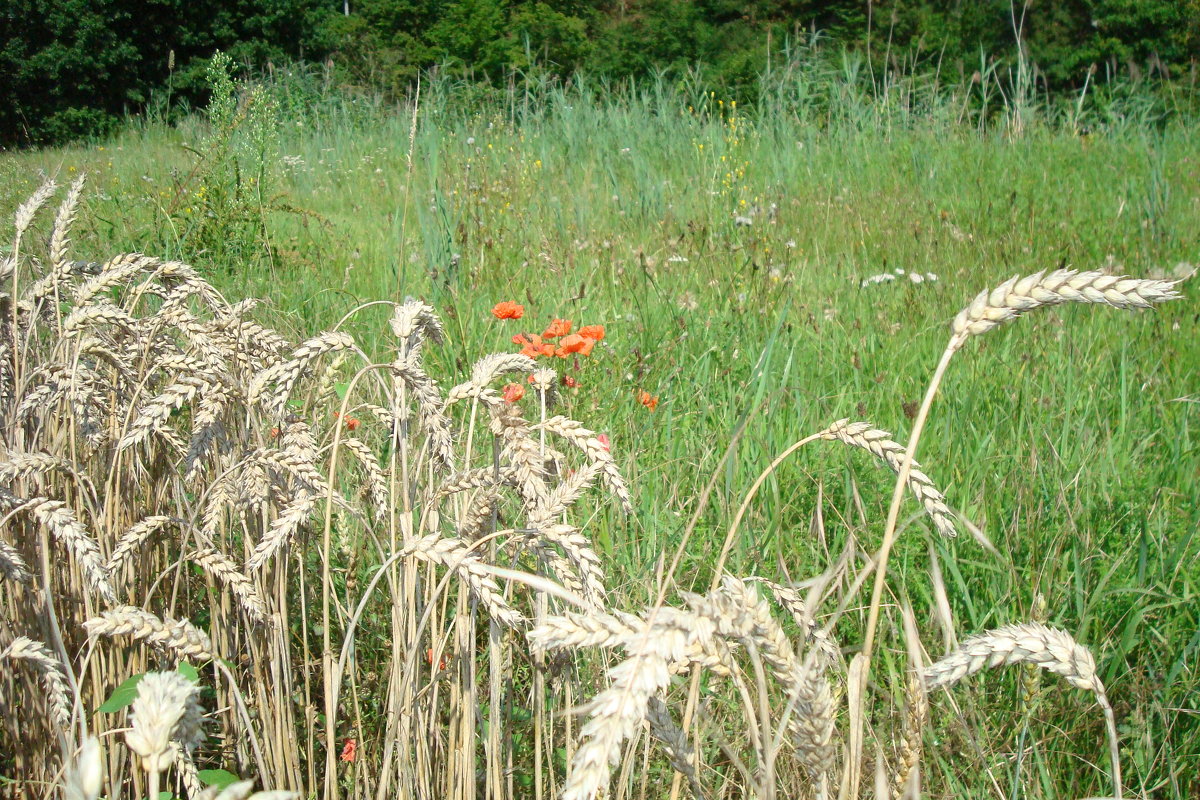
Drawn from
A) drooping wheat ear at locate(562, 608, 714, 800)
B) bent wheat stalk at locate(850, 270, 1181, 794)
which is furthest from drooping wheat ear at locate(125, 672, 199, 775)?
bent wheat stalk at locate(850, 270, 1181, 794)

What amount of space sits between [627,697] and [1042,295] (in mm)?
421

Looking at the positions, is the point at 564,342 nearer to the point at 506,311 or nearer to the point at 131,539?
the point at 506,311

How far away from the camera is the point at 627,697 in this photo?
1.74 ft

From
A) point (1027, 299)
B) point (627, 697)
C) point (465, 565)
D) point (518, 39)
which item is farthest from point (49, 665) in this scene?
point (518, 39)

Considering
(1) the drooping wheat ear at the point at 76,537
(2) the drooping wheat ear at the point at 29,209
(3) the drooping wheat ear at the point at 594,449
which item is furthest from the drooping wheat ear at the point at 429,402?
(2) the drooping wheat ear at the point at 29,209

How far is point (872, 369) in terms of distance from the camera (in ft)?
8.63

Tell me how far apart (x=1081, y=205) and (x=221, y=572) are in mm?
4517

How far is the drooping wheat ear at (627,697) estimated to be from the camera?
51cm

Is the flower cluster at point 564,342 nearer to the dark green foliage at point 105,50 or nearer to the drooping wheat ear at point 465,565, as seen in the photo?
the drooping wheat ear at point 465,565

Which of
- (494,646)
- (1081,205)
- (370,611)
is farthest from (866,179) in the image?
(494,646)

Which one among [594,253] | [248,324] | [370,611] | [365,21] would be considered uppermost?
[365,21]

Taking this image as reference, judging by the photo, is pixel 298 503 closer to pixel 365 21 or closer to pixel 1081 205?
pixel 1081 205

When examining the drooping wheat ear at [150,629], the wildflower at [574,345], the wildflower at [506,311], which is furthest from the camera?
the wildflower at [506,311]

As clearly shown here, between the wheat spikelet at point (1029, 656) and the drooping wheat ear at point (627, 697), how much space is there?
294 millimetres
